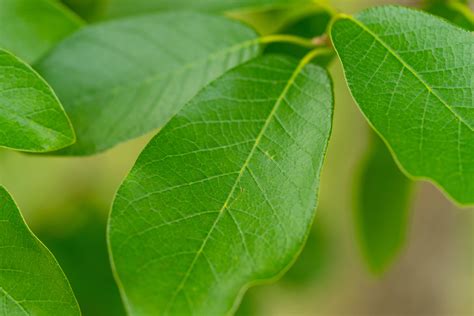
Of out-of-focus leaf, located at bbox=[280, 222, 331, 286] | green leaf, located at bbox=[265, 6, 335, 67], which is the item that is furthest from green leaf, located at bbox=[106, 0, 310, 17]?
out-of-focus leaf, located at bbox=[280, 222, 331, 286]

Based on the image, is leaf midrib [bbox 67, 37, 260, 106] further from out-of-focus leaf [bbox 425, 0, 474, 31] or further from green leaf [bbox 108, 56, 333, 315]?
out-of-focus leaf [bbox 425, 0, 474, 31]

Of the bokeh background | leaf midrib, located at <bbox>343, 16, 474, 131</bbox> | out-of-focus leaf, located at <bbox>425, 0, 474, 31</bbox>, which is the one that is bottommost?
the bokeh background

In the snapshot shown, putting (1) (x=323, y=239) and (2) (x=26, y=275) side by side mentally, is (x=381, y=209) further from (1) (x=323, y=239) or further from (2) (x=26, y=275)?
(2) (x=26, y=275)

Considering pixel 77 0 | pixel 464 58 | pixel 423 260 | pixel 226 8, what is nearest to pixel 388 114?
pixel 464 58

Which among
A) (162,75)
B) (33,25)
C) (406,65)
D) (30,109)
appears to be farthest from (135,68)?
(406,65)

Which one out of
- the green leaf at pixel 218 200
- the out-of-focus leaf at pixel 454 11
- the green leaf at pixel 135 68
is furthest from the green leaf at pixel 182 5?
the green leaf at pixel 218 200

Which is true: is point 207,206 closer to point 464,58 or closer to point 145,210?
point 145,210

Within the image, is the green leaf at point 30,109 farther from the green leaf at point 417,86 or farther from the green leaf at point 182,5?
the green leaf at point 182,5
